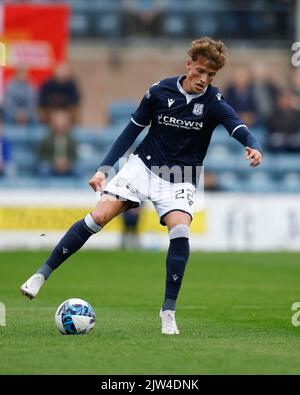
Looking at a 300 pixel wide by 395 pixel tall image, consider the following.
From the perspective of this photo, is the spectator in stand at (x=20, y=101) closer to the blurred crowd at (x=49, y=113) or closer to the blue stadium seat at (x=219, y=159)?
the blurred crowd at (x=49, y=113)

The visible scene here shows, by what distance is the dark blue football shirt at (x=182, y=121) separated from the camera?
27.1ft

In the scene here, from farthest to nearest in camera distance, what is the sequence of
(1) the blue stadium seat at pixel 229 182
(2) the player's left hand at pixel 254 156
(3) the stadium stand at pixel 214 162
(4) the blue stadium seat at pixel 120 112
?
(4) the blue stadium seat at pixel 120 112 → (3) the stadium stand at pixel 214 162 → (1) the blue stadium seat at pixel 229 182 → (2) the player's left hand at pixel 254 156

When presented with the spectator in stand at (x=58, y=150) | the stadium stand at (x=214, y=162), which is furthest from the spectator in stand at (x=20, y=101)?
the spectator in stand at (x=58, y=150)

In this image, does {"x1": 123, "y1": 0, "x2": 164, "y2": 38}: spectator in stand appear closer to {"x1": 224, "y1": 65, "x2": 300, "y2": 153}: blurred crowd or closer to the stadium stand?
the stadium stand

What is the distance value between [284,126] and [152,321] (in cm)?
1366

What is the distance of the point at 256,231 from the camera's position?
832 inches

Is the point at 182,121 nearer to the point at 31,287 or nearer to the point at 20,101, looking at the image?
the point at 31,287

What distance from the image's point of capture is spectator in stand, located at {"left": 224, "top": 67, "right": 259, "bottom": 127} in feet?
72.1

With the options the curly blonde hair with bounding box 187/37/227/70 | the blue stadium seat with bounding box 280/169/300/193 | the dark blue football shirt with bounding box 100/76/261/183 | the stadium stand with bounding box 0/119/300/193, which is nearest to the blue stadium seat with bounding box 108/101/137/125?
the stadium stand with bounding box 0/119/300/193

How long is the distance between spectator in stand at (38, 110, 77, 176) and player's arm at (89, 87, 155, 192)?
13.1 meters

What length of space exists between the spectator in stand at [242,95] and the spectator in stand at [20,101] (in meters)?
4.17

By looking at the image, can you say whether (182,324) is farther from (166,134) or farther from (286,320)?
(166,134)

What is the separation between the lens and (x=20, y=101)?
72.5 ft
